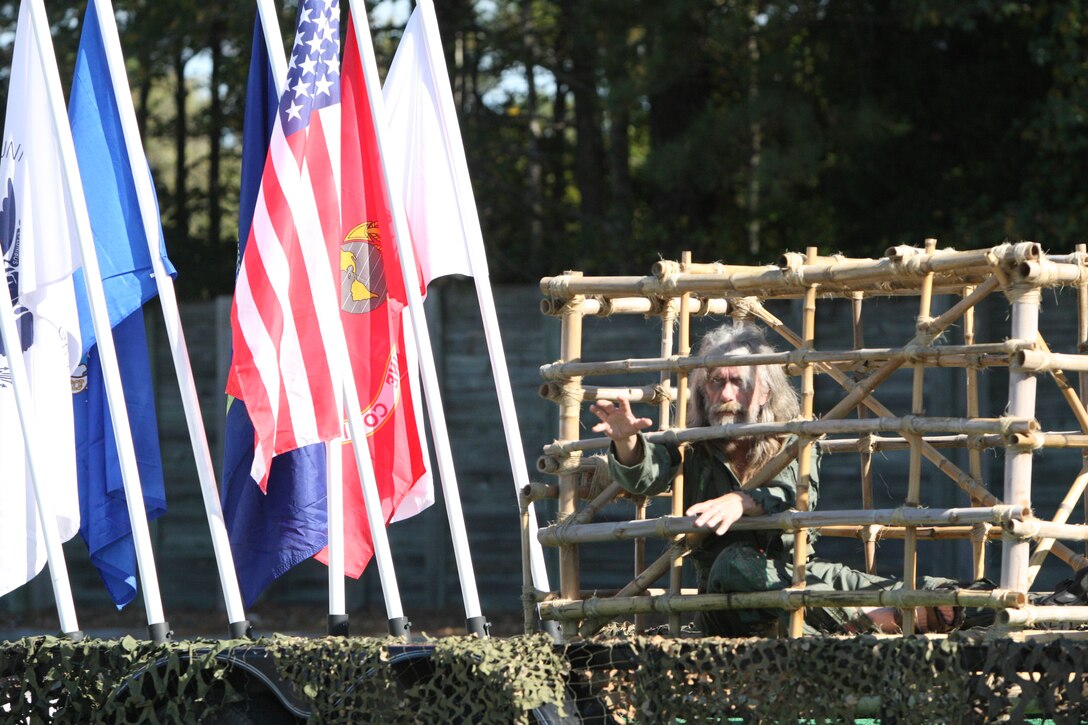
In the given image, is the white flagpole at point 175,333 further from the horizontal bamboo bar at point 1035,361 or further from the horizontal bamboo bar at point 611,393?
the horizontal bamboo bar at point 1035,361

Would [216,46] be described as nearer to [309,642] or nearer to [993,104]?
[993,104]

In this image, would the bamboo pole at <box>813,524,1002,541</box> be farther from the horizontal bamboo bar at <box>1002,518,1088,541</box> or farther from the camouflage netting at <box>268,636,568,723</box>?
the camouflage netting at <box>268,636,568,723</box>

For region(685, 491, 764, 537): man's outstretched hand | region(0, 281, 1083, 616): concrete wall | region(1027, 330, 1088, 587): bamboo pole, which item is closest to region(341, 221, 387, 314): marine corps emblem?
region(685, 491, 764, 537): man's outstretched hand

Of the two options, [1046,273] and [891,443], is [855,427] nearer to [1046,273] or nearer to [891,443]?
[1046,273]

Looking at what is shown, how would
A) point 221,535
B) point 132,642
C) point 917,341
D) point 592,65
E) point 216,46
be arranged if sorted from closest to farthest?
point 917,341
point 132,642
point 221,535
point 592,65
point 216,46

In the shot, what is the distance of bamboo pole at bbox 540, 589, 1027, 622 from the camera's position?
4141 mm

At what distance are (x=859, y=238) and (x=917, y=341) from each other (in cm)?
791

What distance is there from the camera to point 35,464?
18.3 ft

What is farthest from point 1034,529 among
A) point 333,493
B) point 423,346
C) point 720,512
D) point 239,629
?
point 239,629

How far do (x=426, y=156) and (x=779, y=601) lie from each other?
264 centimetres

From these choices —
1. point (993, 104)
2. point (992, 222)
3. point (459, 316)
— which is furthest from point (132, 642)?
point (993, 104)

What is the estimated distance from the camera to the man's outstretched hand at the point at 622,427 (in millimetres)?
4570

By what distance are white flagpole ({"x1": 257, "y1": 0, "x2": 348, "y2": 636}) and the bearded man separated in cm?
121

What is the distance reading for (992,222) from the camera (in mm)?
11102
